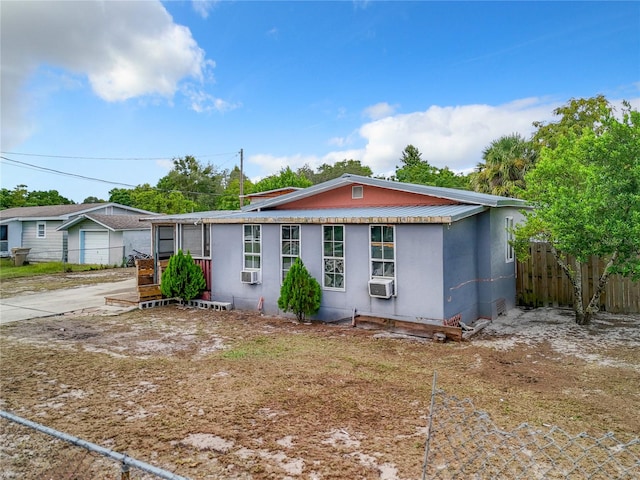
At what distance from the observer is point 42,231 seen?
23.7m

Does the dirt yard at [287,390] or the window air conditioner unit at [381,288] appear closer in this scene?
the dirt yard at [287,390]

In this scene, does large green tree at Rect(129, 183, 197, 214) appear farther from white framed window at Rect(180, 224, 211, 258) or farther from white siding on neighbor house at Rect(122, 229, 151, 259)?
white framed window at Rect(180, 224, 211, 258)

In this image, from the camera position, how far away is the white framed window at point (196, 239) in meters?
11.3

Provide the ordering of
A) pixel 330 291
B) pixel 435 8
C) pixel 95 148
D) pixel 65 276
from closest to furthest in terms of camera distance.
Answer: pixel 330 291 < pixel 435 8 < pixel 65 276 < pixel 95 148

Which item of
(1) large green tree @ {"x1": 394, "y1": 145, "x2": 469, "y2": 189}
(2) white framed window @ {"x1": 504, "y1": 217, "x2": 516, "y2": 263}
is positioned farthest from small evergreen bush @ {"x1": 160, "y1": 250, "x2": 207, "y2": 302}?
(1) large green tree @ {"x1": 394, "y1": 145, "x2": 469, "y2": 189}

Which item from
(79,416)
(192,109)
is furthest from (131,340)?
(192,109)

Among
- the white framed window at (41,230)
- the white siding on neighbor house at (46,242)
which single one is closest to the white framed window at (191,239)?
the white siding on neighbor house at (46,242)

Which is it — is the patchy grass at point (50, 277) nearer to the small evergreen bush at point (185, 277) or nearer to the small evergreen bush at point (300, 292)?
the small evergreen bush at point (185, 277)

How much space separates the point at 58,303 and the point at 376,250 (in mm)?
9508

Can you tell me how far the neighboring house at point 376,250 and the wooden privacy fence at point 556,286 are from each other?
1.53 feet

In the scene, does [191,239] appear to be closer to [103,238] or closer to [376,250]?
[376,250]

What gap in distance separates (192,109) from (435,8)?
43.8 feet

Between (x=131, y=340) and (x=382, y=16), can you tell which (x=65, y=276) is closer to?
(x=131, y=340)

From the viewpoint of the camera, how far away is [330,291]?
882 centimetres
